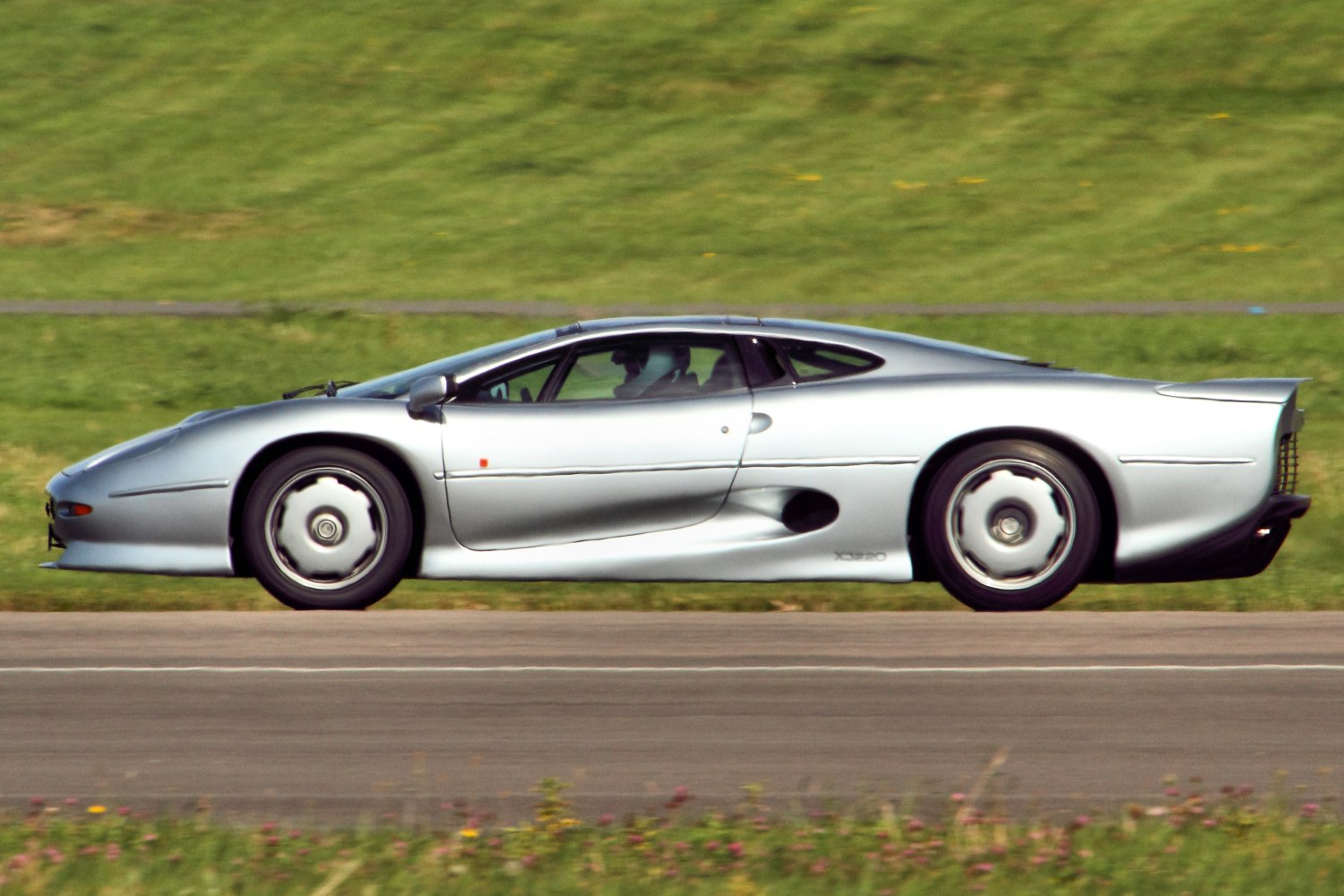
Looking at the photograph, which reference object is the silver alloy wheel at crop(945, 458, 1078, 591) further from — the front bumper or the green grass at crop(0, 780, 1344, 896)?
the green grass at crop(0, 780, 1344, 896)

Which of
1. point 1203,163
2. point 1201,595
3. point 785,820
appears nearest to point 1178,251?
point 1203,163

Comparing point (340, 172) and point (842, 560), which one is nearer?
point (842, 560)

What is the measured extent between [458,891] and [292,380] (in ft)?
35.7

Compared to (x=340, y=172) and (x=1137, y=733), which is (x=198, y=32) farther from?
(x=1137, y=733)

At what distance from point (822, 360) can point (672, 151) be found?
17.9 metres

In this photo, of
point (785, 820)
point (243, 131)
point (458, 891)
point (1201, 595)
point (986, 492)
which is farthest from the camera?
point (243, 131)

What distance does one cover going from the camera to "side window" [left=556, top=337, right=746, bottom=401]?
26.7 ft

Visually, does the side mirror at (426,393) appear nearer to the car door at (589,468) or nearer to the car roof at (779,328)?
the car door at (589,468)

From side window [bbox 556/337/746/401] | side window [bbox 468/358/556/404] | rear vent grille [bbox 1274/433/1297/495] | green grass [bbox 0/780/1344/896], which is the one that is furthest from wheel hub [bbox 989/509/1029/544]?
green grass [bbox 0/780/1344/896]

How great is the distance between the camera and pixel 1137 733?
587 cm

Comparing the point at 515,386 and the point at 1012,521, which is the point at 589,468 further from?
the point at 1012,521

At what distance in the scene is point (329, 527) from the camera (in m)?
7.96

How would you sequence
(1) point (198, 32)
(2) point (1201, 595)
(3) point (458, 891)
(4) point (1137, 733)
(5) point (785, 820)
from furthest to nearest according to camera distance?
1. (1) point (198, 32)
2. (2) point (1201, 595)
3. (4) point (1137, 733)
4. (5) point (785, 820)
5. (3) point (458, 891)

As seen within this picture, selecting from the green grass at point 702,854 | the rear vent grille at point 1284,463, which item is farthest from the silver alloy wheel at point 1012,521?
the green grass at point 702,854
